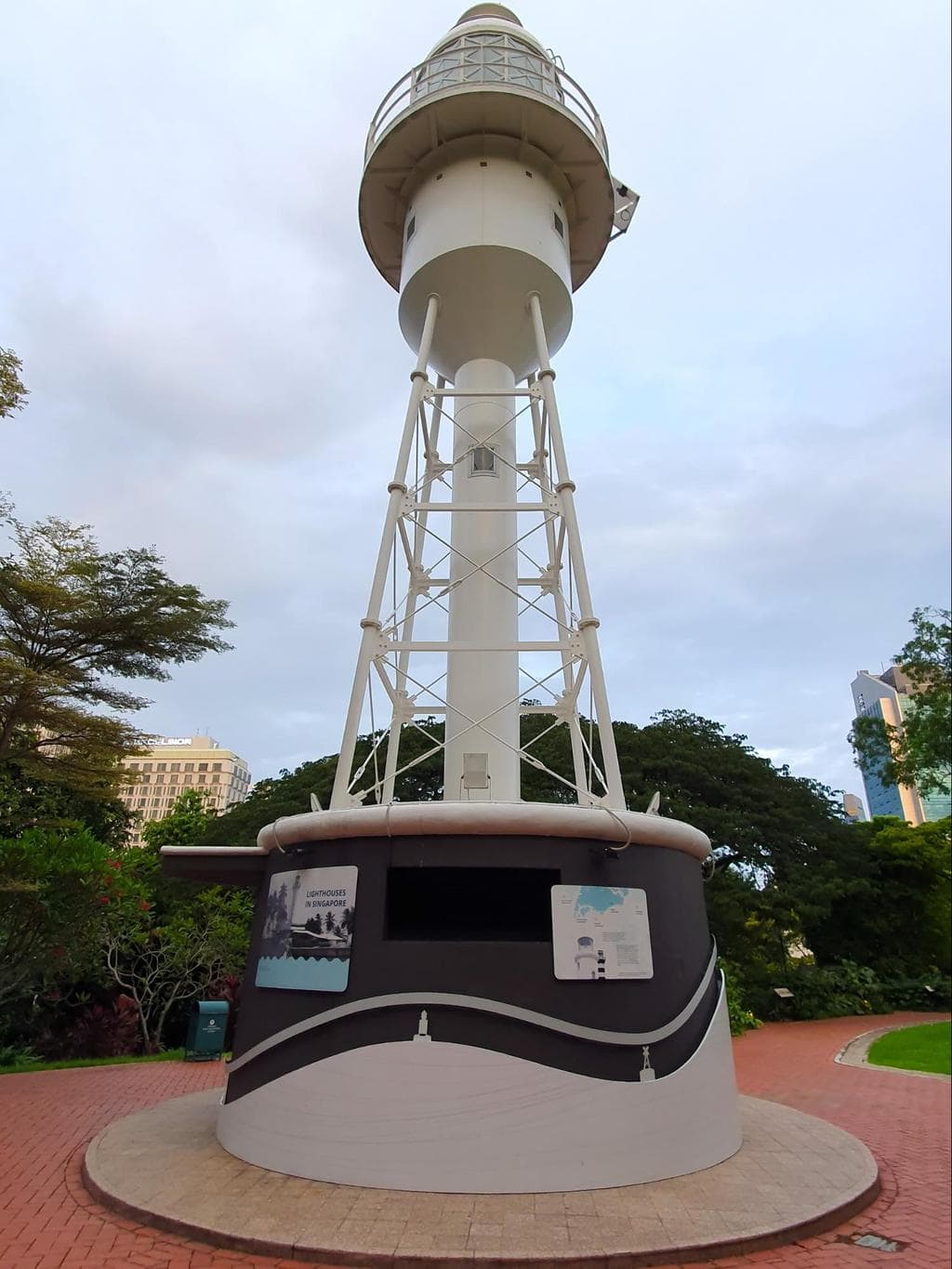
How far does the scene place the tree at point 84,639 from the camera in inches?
637

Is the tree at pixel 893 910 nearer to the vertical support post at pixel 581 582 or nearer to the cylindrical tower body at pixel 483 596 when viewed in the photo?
the cylindrical tower body at pixel 483 596

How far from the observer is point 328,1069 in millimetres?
6848

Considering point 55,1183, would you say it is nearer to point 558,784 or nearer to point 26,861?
point 26,861

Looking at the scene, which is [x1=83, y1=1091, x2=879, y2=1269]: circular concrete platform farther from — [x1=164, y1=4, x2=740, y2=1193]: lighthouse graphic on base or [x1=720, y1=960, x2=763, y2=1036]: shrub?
[x1=720, y1=960, x2=763, y2=1036]: shrub

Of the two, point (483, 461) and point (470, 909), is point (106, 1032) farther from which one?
point (483, 461)

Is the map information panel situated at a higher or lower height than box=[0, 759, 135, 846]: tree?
lower

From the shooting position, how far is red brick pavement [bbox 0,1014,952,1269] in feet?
17.3

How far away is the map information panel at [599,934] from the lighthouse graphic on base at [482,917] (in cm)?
2

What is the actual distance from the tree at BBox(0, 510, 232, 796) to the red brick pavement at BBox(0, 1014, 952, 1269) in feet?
21.6

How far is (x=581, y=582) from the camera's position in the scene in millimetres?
9375

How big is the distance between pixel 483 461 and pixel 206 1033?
1161 centimetres

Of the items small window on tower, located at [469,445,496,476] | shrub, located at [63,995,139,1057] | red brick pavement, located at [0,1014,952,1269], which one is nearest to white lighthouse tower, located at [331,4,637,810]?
small window on tower, located at [469,445,496,476]

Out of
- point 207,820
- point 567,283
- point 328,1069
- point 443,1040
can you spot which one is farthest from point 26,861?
point 207,820

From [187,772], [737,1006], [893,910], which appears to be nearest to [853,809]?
[893,910]
